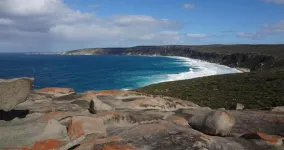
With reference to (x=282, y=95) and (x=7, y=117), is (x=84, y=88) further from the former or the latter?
(x=7, y=117)

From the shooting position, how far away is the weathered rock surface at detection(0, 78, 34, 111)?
12152mm

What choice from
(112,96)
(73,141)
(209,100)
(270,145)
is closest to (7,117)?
(73,141)

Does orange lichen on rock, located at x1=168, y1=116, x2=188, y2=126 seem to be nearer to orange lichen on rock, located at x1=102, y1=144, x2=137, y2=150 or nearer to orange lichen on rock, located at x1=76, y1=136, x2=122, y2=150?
orange lichen on rock, located at x1=76, y1=136, x2=122, y2=150

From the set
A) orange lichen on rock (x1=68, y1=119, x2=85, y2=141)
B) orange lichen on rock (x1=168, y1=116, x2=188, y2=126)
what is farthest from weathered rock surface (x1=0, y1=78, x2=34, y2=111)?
orange lichen on rock (x1=168, y1=116, x2=188, y2=126)

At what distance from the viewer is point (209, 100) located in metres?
49.2

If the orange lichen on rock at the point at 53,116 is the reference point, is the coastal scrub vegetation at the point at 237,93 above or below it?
below

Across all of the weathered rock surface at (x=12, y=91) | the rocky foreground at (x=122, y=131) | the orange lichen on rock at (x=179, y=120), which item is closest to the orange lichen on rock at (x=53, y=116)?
the rocky foreground at (x=122, y=131)

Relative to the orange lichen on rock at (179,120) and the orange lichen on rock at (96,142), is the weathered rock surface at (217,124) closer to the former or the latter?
the orange lichen on rock at (179,120)

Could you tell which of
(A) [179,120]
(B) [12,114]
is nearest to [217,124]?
(A) [179,120]

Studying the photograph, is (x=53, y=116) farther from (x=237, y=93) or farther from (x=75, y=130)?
(x=237, y=93)

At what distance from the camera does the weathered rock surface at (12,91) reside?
1215cm

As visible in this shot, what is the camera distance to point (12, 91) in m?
12.4

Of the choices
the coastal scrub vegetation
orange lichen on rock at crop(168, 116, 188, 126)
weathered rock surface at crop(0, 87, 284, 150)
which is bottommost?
the coastal scrub vegetation

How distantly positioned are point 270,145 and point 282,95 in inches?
1586
